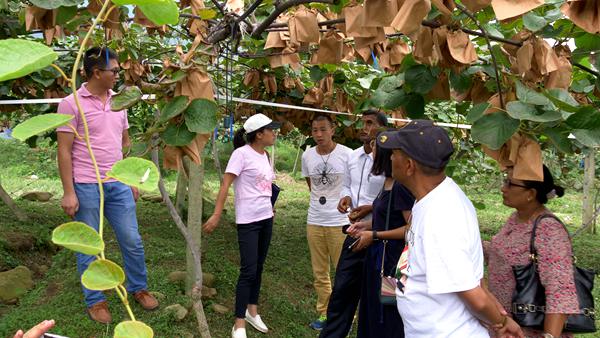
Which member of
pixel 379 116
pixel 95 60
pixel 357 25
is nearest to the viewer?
pixel 357 25

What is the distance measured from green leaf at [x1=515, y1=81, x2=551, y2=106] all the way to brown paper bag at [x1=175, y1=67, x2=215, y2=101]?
0.91 m

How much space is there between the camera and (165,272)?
4.23m

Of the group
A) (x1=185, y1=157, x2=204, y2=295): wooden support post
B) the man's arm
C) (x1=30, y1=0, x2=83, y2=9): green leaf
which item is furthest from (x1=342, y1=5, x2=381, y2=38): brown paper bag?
(x1=185, y1=157, x2=204, y2=295): wooden support post

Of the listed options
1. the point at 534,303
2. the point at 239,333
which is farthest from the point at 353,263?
the point at 534,303

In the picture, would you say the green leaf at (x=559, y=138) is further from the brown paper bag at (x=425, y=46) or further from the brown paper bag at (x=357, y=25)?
the brown paper bag at (x=357, y=25)

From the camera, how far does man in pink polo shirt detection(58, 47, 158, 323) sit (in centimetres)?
255

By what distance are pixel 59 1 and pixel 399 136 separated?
1.03 m

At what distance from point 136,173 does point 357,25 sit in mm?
955

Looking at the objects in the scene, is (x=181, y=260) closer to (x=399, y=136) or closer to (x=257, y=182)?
(x=257, y=182)

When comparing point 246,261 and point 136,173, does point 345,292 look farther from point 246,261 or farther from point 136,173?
point 136,173

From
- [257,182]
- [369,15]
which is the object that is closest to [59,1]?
[369,15]

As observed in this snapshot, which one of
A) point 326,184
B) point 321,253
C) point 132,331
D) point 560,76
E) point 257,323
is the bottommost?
point 257,323

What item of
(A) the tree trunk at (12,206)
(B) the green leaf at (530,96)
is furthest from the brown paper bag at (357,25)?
(A) the tree trunk at (12,206)

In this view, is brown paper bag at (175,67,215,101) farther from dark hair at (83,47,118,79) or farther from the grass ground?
the grass ground
